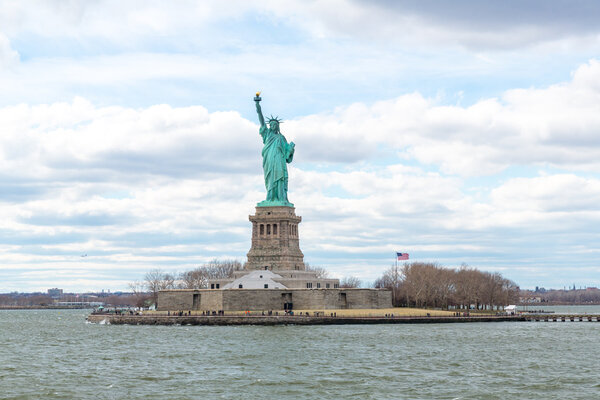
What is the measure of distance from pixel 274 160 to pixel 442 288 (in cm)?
3114

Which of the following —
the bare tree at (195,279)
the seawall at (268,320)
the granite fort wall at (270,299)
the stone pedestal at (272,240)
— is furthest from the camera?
the bare tree at (195,279)

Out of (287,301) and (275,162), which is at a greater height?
(275,162)

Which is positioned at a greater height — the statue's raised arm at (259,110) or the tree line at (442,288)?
the statue's raised arm at (259,110)

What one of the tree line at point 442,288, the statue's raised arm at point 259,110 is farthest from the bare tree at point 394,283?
the statue's raised arm at point 259,110

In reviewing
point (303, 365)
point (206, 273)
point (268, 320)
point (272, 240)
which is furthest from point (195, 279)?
point (303, 365)

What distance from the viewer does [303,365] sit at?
5141cm

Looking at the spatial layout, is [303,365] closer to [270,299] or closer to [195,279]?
[270,299]

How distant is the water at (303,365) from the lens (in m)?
41.4

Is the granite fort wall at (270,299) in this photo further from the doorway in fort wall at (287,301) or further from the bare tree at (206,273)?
the bare tree at (206,273)

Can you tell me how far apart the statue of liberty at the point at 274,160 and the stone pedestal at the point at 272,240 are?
156cm

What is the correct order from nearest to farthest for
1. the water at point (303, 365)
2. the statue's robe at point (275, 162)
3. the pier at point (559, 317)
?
the water at point (303, 365) → the statue's robe at point (275, 162) → the pier at point (559, 317)

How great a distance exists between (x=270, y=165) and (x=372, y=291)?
19.9 metres

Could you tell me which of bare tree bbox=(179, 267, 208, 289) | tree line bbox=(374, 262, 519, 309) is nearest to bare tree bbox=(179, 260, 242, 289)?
bare tree bbox=(179, 267, 208, 289)

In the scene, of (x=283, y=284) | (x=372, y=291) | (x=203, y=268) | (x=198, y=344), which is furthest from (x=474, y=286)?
(x=198, y=344)
